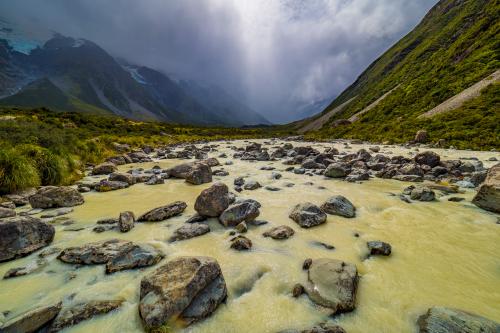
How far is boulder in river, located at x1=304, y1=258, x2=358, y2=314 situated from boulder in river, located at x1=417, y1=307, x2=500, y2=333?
1367 mm

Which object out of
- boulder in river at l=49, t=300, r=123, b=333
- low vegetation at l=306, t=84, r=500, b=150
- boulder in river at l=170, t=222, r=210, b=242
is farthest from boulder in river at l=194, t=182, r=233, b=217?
low vegetation at l=306, t=84, r=500, b=150

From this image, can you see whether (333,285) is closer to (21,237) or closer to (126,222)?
(126,222)

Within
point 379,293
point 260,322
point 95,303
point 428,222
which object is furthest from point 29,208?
point 428,222

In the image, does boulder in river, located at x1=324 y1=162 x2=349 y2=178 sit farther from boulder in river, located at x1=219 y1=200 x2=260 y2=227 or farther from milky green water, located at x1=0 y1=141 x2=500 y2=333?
boulder in river, located at x1=219 y1=200 x2=260 y2=227

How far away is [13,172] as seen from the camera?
13086mm

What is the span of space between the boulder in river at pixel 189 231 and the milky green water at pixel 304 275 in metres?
0.25

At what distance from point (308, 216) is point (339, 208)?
1.99 metres

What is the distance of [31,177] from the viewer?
1406 cm

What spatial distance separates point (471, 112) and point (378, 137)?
1363cm

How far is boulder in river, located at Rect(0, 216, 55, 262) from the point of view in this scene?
718 cm

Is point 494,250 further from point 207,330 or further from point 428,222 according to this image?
point 207,330

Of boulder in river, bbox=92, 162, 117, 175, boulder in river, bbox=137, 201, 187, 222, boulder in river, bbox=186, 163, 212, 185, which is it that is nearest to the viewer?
boulder in river, bbox=137, 201, 187, 222

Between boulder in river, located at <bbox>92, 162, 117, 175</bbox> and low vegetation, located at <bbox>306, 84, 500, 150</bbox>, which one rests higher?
low vegetation, located at <bbox>306, 84, 500, 150</bbox>

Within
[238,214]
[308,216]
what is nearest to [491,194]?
[308,216]
